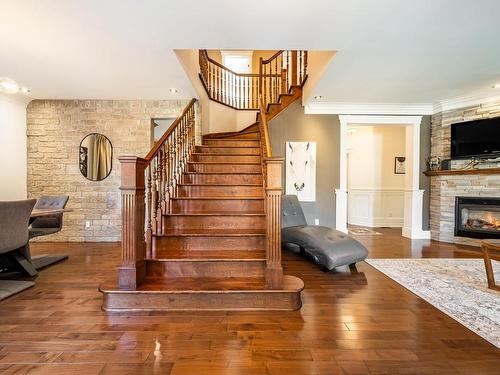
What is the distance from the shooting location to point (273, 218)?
2230 mm

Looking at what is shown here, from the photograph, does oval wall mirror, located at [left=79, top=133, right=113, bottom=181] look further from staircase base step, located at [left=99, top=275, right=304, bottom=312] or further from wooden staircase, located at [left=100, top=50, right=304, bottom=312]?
staircase base step, located at [left=99, top=275, right=304, bottom=312]

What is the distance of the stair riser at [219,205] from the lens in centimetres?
332

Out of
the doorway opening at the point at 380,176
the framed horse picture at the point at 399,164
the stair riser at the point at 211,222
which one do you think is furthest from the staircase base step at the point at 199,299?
the framed horse picture at the point at 399,164

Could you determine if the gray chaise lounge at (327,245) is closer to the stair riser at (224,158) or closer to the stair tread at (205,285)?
the stair tread at (205,285)

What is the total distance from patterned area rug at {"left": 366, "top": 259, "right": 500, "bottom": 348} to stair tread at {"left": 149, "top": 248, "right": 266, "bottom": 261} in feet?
5.43

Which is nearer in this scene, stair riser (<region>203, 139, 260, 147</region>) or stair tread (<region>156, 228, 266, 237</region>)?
stair tread (<region>156, 228, 266, 237</region>)

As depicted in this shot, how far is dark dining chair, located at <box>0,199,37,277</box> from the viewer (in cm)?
249

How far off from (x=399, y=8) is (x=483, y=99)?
355 cm

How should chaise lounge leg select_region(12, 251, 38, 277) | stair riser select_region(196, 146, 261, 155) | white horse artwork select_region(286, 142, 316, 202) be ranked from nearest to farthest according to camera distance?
chaise lounge leg select_region(12, 251, 38, 277) → stair riser select_region(196, 146, 261, 155) → white horse artwork select_region(286, 142, 316, 202)

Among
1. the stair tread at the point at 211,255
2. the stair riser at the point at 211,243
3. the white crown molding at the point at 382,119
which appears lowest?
the stair tread at the point at 211,255

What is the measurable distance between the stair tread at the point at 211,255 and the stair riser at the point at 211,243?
1.9 inches

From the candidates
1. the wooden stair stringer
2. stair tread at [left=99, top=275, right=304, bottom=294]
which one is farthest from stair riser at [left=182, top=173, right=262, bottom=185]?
stair tread at [left=99, top=275, right=304, bottom=294]

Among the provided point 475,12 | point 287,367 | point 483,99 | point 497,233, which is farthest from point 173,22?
point 497,233

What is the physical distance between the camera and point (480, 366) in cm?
152
